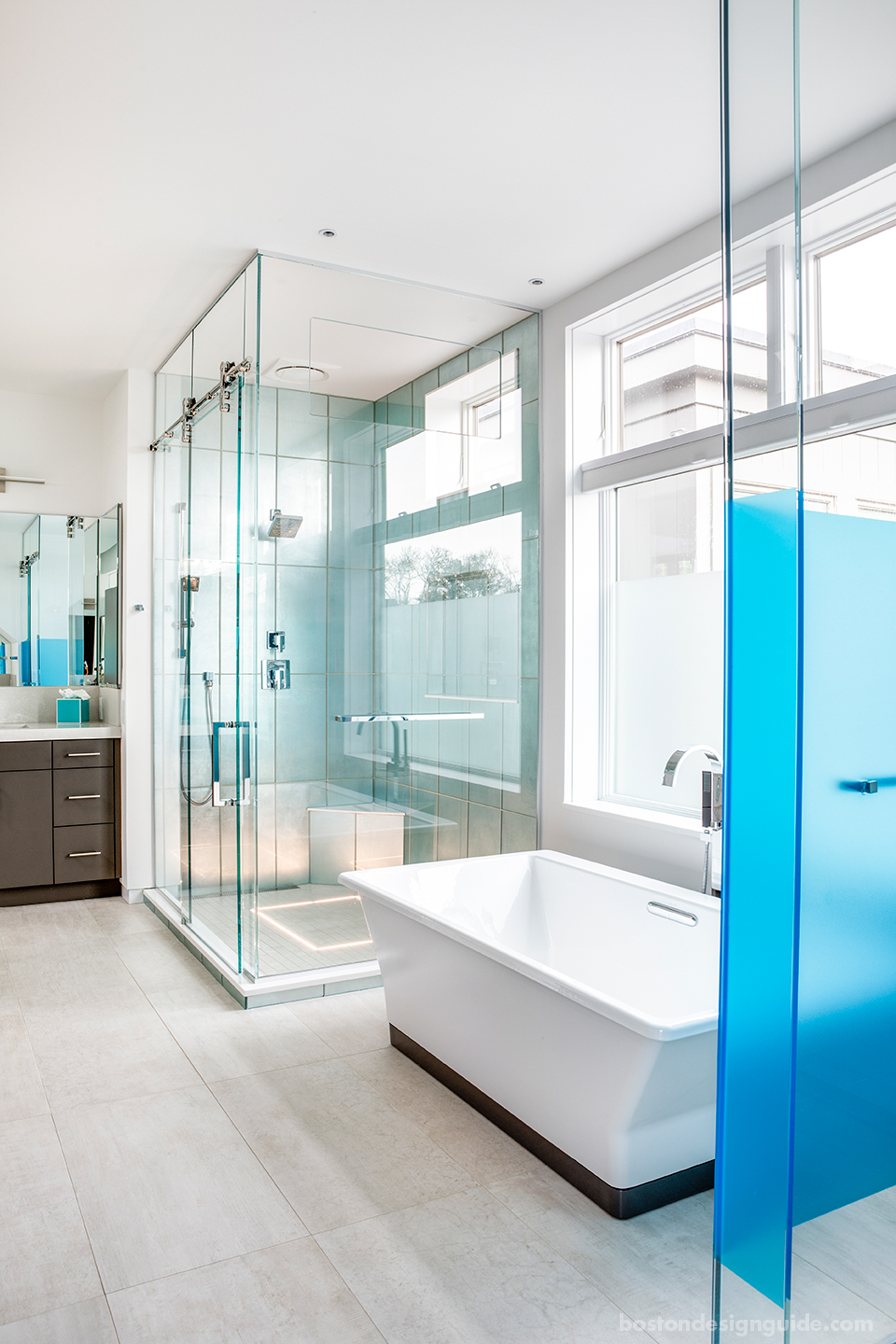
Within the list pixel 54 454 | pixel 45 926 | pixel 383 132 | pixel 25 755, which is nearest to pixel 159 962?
pixel 45 926

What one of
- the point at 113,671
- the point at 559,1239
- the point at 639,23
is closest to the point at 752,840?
the point at 559,1239

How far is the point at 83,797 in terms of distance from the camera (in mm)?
4992

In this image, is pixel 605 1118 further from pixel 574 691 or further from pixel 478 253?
pixel 478 253

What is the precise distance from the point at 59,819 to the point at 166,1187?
119 inches

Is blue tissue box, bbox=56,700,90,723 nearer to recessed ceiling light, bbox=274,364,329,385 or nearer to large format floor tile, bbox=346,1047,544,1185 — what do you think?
recessed ceiling light, bbox=274,364,329,385

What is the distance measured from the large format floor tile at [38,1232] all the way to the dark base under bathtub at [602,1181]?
3.47 feet

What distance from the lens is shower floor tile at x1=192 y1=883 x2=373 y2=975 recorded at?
3.58 metres

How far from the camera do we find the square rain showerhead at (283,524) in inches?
141

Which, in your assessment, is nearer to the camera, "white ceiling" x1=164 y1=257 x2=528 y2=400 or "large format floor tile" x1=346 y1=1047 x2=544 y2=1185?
"large format floor tile" x1=346 y1=1047 x2=544 y2=1185

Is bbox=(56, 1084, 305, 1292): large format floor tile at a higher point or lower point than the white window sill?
lower

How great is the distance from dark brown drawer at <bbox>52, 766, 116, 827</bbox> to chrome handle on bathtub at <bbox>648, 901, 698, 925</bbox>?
323 centimetres

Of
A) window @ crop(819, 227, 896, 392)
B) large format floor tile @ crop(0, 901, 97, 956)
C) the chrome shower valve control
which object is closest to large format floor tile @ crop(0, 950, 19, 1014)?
large format floor tile @ crop(0, 901, 97, 956)

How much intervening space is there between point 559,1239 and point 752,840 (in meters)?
1.29

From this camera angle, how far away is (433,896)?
10.5 ft
